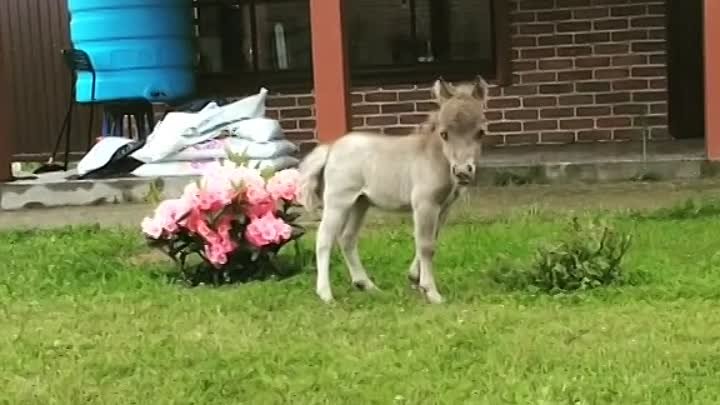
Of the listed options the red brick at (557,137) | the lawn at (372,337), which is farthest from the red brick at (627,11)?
the lawn at (372,337)

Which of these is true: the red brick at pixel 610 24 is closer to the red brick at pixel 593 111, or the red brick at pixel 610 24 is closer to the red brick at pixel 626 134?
the red brick at pixel 593 111

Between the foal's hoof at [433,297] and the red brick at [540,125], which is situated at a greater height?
the red brick at [540,125]

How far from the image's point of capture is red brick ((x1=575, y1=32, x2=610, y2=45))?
1166 cm

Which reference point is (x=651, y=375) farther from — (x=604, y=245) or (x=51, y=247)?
(x=51, y=247)

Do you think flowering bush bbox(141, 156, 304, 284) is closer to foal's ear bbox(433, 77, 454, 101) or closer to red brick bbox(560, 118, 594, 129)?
foal's ear bbox(433, 77, 454, 101)

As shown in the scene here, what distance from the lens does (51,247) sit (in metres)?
7.76

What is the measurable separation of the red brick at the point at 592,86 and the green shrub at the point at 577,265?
590 cm

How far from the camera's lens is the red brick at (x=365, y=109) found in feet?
39.7

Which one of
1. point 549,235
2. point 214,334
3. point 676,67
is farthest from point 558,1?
point 214,334

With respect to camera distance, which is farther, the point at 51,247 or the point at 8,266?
the point at 51,247

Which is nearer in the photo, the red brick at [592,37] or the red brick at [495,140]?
the red brick at [592,37]

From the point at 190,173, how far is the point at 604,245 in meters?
4.70

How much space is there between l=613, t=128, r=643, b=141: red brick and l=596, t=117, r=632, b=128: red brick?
47 millimetres

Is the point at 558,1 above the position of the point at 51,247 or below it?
above
